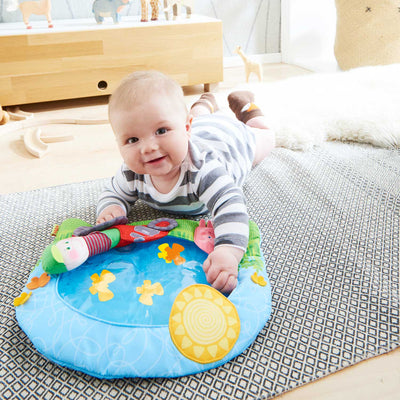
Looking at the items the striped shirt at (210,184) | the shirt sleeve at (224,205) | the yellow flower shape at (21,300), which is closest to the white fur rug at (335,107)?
the striped shirt at (210,184)

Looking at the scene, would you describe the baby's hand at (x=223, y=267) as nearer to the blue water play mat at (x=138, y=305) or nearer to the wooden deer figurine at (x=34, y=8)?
the blue water play mat at (x=138, y=305)

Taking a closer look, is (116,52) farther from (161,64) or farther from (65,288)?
(65,288)

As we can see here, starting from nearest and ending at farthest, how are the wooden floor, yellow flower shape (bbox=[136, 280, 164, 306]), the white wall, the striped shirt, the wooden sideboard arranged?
the wooden floor
yellow flower shape (bbox=[136, 280, 164, 306])
the striped shirt
the wooden sideboard
the white wall

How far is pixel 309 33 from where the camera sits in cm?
281

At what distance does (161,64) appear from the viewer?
2.12 m

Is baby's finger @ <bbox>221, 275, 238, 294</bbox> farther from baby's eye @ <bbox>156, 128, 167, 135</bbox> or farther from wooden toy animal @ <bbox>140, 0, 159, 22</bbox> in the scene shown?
wooden toy animal @ <bbox>140, 0, 159, 22</bbox>

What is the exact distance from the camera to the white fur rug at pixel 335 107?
141cm

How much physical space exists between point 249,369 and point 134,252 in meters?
0.35

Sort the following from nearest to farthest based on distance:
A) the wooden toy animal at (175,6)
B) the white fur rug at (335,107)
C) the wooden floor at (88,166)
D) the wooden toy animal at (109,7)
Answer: the wooden floor at (88,166) < the white fur rug at (335,107) < the wooden toy animal at (109,7) < the wooden toy animal at (175,6)

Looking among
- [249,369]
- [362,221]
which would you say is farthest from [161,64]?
[249,369]

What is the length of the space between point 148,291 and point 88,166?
2.53ft

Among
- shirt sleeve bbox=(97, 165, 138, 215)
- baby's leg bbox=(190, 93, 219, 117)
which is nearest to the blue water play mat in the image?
shirt sleeve bbox=(97, 165, 138, 215)

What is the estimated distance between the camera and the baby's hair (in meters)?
0.79

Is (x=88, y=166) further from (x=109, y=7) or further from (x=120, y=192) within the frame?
(x=109, y=7)
